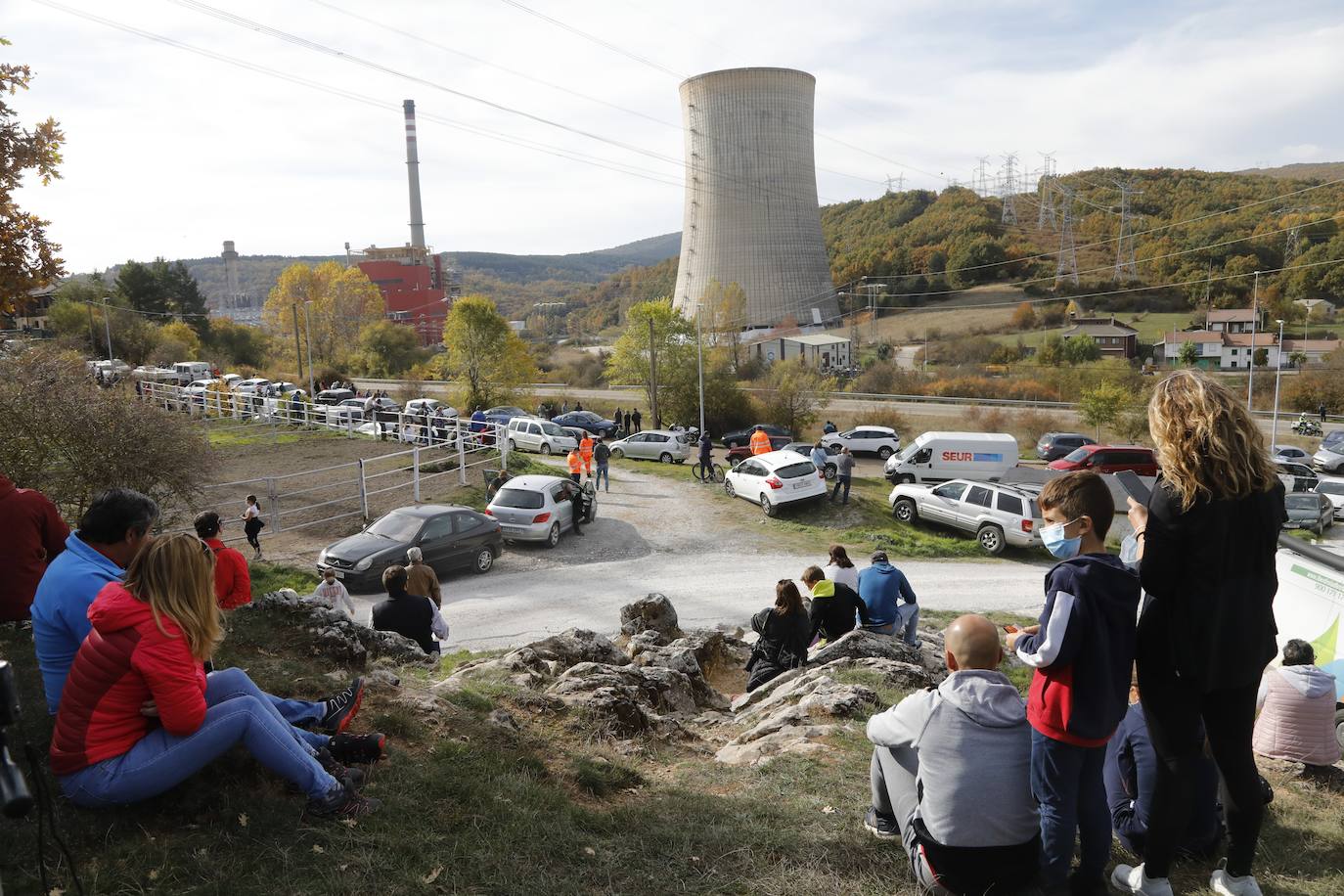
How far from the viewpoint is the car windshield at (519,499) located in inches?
646

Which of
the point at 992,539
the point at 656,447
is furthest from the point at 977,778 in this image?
the point at 656,447

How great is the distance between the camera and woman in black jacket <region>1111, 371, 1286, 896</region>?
301 centimetres

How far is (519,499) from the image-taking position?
1653cm

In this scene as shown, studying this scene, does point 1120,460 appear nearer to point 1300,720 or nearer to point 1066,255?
point 1300,720

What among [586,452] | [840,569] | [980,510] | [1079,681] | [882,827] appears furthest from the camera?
[586,452]

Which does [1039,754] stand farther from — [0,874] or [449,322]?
[449,322]

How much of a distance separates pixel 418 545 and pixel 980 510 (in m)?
11.8

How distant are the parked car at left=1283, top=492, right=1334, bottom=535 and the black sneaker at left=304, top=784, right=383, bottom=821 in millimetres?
26625

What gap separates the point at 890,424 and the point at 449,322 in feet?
76.8

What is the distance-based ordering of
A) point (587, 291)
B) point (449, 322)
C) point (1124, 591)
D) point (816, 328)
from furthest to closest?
point (587, 291), point (816, 328), point (449, 322), point (1124, 591)

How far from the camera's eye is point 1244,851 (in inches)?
129

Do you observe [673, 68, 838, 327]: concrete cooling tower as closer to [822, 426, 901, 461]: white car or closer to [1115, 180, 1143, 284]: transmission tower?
[822, 426, 901, 461]: white car

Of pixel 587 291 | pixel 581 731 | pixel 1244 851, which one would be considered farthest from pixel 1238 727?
pixel 587 291

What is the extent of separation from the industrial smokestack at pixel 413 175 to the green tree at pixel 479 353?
68007mm
